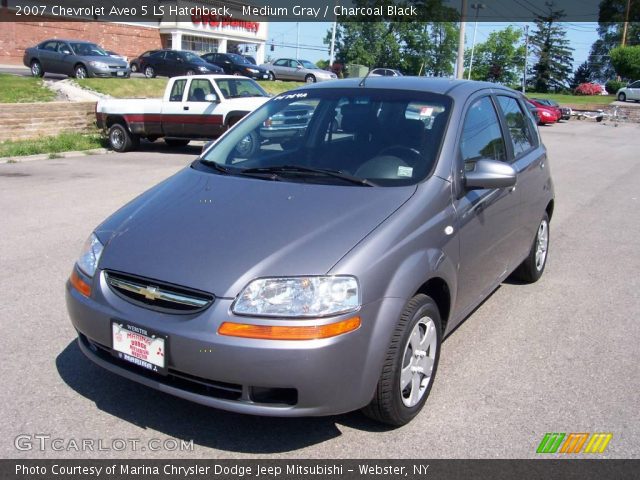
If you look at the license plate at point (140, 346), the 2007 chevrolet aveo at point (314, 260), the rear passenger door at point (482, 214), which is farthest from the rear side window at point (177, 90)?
the license plate at point (140, 346)

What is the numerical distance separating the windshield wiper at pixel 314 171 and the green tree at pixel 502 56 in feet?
330

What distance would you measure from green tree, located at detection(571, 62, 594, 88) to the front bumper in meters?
93.0

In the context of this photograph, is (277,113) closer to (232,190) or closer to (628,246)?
(232,190)

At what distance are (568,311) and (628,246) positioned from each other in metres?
2.88

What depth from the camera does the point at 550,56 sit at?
84000mm

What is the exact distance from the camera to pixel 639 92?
164ft

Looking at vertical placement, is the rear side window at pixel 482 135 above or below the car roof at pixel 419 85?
below

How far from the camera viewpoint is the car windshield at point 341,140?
155 inches

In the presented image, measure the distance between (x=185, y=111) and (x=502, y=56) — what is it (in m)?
96.5

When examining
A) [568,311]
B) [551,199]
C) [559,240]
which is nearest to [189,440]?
[568,311]

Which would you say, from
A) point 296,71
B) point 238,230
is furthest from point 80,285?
point 296,71

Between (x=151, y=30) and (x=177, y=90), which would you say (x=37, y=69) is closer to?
(x=177, y=90)

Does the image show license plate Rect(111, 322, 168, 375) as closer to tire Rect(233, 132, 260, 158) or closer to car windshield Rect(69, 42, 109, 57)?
tire Rect(233, 132, 260, 158)

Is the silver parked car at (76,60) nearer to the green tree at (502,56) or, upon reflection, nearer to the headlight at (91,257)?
the headlight at (91,257)
